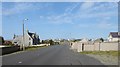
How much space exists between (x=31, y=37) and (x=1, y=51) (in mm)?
108330

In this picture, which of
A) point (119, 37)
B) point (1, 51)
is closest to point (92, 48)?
point (1, 51)

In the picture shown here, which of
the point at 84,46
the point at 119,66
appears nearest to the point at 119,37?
the point at 84,46

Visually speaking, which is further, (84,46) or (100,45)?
(84,46)

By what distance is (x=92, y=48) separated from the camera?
212 feet

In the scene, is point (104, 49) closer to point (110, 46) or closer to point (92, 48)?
point (110, 46)

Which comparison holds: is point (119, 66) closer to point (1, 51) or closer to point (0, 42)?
point (1, 51)

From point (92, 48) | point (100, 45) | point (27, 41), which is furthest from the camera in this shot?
point (27, 41)

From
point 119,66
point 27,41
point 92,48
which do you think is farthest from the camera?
point 27,41

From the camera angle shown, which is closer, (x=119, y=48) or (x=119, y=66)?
(x=119, y=66)

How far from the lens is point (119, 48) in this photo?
193 feet

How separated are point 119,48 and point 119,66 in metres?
37.2

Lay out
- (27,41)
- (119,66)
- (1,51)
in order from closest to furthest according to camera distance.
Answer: (119,66) < (1,51) < (27,41)

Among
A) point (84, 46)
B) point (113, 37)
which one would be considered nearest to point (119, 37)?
point (113, 37)

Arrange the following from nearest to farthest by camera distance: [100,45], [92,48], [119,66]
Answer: [119,66] → [100,45] → [92,48]
